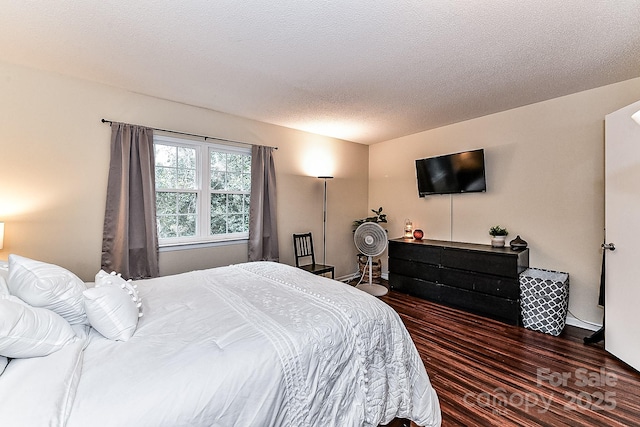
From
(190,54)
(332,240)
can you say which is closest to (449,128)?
(332,240)

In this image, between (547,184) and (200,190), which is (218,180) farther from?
(547,184)

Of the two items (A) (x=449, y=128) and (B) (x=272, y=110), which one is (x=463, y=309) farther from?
(B) (x=272, y=110)

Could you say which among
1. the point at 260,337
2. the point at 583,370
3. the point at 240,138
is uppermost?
the point at 240,138

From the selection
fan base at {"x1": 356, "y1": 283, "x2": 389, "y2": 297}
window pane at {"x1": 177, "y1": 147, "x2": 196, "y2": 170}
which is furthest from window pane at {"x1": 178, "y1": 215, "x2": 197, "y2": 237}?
fan base at {"x1": 356, "y1": 283, "x2": 389, "y2": 297}

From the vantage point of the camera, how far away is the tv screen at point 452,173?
12.1ft

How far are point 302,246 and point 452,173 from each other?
2.39 meters

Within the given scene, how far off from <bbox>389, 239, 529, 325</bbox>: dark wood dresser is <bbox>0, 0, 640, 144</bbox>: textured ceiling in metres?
1.79

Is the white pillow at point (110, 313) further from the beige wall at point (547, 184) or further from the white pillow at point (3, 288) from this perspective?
the beige wall at point (547, 184)

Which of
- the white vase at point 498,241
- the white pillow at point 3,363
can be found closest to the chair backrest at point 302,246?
the white vase at point 498,241

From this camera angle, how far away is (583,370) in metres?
2.20

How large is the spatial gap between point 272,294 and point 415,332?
70.9 inches

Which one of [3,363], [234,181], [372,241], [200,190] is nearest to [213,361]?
[3,363]

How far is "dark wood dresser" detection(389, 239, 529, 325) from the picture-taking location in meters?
3.09

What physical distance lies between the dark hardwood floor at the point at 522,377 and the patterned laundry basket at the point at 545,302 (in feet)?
0.34
